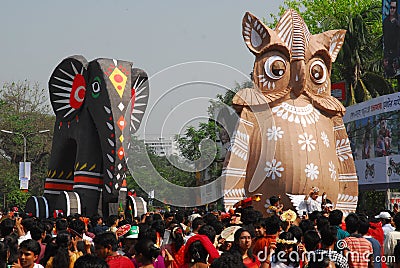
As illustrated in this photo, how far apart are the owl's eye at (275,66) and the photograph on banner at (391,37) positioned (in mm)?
11504

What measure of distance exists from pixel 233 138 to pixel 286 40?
1.67 m

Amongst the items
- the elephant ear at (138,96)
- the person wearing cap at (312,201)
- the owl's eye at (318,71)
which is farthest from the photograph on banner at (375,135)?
the person wearing cap at (312,201)

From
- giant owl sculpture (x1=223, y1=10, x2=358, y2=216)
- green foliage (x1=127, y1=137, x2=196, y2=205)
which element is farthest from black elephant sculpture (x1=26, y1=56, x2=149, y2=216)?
giant owl sculpture (x1=223, y1=10, x2=358, y2=216)

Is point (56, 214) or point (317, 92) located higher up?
point (317, 92)

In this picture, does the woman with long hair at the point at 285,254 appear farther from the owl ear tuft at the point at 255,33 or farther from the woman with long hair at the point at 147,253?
the owl ear tuft at the point at 255,33

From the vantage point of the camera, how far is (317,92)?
1190cm

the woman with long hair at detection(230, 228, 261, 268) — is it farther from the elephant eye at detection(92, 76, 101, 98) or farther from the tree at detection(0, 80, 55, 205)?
the tree at detection(0, 80, 55, 205)

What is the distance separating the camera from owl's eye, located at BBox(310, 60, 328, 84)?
1179cm

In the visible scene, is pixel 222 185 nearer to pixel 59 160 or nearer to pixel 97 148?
pixel 97 148

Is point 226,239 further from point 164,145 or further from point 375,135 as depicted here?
point 375,135

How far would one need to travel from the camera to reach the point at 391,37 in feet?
74.1

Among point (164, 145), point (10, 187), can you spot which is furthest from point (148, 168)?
point (10, 187)

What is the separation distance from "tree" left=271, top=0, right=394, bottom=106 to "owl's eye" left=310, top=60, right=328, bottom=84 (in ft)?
51.9

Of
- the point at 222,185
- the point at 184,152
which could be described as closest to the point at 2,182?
the point at 184,152
